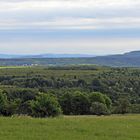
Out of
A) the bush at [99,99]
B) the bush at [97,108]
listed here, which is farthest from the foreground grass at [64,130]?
the bush at [99,99]

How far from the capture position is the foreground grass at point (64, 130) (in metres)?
15.6

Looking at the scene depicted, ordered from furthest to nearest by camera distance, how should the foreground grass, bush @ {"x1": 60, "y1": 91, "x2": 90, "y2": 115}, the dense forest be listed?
bush @ {"x1": 60, "y1": 91, "x2": 90, "y2": 115} < the dense forest < the foreground grass

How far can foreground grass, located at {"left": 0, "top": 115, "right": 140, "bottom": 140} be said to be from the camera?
613 inches

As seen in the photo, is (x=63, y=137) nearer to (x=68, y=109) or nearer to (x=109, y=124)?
(x=109, y=124)

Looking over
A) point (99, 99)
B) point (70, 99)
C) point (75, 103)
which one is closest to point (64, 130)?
point (99, 99)

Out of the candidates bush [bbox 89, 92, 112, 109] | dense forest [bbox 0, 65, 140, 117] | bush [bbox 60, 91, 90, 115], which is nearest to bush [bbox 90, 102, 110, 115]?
dense forest [bbox 0, 65, 140, 117]

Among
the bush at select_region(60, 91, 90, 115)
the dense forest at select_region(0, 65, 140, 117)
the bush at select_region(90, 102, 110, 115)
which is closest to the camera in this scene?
the dense forest at select_region(0, 65, 140, 117)

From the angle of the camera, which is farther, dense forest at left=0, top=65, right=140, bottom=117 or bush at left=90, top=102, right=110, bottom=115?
bush at left=90, top=102, right=110, bottom=115

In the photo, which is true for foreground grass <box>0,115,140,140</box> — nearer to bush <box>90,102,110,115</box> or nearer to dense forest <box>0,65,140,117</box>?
dense forest <box>0,65,140,117</box>

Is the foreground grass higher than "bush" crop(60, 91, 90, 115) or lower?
higher

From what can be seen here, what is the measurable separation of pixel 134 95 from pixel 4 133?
97313 millimetres

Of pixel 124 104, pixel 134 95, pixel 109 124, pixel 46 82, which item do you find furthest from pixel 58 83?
pixel 109 124

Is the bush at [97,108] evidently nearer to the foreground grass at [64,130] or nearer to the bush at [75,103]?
the bush at [75,103]

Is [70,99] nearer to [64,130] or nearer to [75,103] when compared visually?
[75,103]
